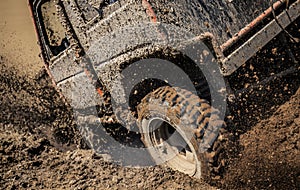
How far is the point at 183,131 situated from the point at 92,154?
1.92 metres

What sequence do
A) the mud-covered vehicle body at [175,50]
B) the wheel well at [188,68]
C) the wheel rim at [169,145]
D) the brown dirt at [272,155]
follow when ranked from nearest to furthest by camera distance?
the brown dirt at [272,155] → the mud-covered vehicle body at [175,50] → the wheel well at [188,68] → the wheel rim at [169,145]

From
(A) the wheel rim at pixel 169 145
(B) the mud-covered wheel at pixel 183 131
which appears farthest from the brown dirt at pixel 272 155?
(A) the wheel rim at pixel 169 145

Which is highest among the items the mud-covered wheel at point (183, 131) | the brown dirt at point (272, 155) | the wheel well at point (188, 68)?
the wheel well at point (188, 68)

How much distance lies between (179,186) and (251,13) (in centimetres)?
168

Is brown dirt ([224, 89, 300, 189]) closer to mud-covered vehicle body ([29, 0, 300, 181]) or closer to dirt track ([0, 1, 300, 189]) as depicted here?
dirt track ([0, 1, 300, 189])

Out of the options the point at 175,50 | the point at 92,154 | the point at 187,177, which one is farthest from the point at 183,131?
the point at 92,154

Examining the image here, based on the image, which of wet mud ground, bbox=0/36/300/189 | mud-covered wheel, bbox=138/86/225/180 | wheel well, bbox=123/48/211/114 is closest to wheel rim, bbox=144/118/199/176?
mud-covered wheel, bbox=138/86/225/180

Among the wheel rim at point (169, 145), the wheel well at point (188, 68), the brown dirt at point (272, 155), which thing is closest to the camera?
the brown dirt at point (272, 155)

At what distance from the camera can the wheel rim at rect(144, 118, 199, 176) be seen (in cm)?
278

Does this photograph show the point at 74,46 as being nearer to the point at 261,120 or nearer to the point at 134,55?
the point at 134,55

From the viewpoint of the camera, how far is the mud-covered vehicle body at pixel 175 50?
2.31m

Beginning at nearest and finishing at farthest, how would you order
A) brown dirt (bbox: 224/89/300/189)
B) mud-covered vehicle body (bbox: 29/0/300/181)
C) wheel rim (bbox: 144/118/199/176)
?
1. brown dirt (bbox: 224/89/300/189)
2. mud-covered vehicle body (bbox: 29/0/300/181)
3. wheel rim (bbox: 144/118/199/176)

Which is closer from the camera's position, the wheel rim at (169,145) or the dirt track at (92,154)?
the dirt track at (92,154)

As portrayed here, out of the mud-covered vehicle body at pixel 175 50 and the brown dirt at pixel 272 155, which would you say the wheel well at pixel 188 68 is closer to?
the mud-covered vehicle body at pixel 175 50
